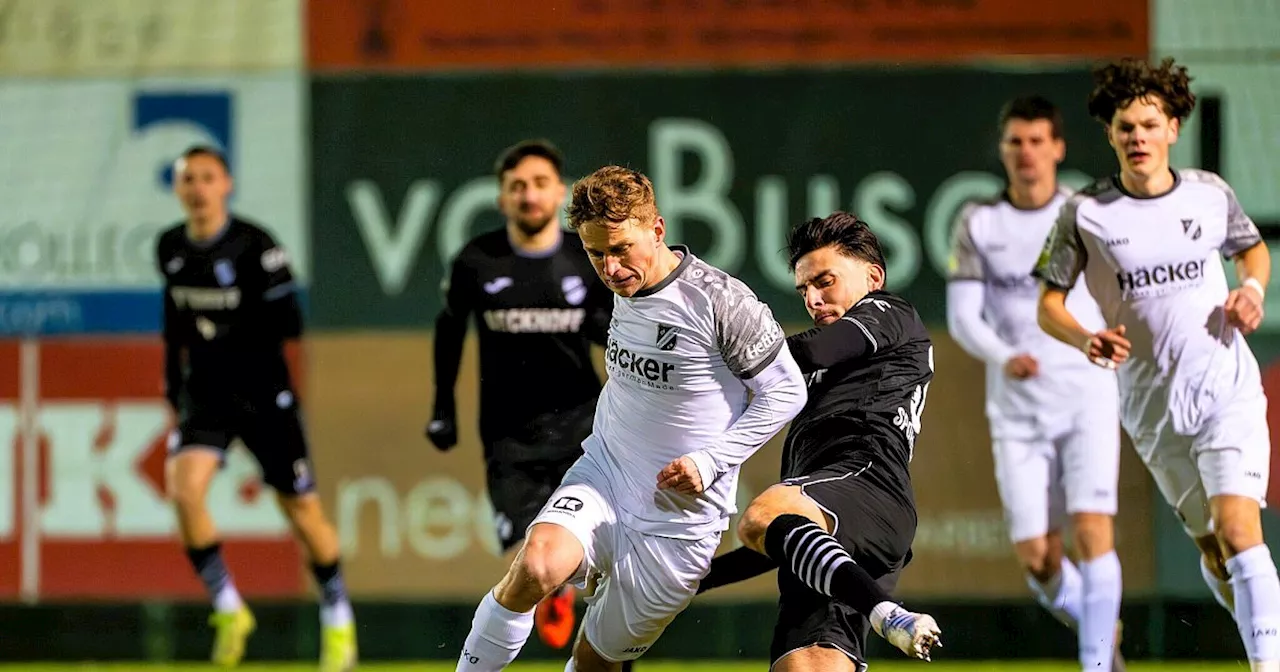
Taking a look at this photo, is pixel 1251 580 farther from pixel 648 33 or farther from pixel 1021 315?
pixel 648 33

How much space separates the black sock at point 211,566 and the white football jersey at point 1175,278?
3993 millimetres

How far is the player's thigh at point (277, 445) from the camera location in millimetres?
8703

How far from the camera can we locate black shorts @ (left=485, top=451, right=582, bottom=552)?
23.5ft

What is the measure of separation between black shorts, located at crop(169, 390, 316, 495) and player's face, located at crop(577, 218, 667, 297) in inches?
140

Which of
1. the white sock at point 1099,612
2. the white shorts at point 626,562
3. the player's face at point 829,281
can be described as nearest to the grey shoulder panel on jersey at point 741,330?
the player's face at point 829,281

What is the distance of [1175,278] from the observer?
22.6 feet

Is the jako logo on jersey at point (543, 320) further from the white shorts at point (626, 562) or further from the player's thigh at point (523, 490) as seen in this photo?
the white shorts at point (626, 562)

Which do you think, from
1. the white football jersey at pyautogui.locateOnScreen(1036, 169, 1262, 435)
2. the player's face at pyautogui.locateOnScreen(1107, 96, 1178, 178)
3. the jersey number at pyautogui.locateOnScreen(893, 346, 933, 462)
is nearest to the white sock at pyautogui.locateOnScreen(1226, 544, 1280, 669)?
the white football jersey at pyautogui.locateOnScreen(1036, 169, 1262, 435)

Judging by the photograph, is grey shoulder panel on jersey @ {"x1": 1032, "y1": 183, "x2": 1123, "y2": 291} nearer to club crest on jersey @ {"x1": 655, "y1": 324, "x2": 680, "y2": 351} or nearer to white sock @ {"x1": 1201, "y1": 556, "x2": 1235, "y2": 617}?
white sock @ {"x1": 1201, "y1": 556, "x2": 1235, "y2": 617}

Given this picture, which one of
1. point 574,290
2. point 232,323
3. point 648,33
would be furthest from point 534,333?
point 648,33

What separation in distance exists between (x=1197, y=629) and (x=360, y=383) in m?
4.13

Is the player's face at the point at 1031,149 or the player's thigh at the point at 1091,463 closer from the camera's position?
the player's thigh at the point at 1091,463

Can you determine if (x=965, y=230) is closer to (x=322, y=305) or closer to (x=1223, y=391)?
A: (x=1223, y=391)

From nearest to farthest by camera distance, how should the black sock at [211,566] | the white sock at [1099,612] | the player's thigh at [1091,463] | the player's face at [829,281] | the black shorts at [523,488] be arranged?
the player's face at [829,281] < the black shorts at [523,488] < the white sock at [1099,612] < the player's thigh at [1091,463] < the black sock at [211,566]
